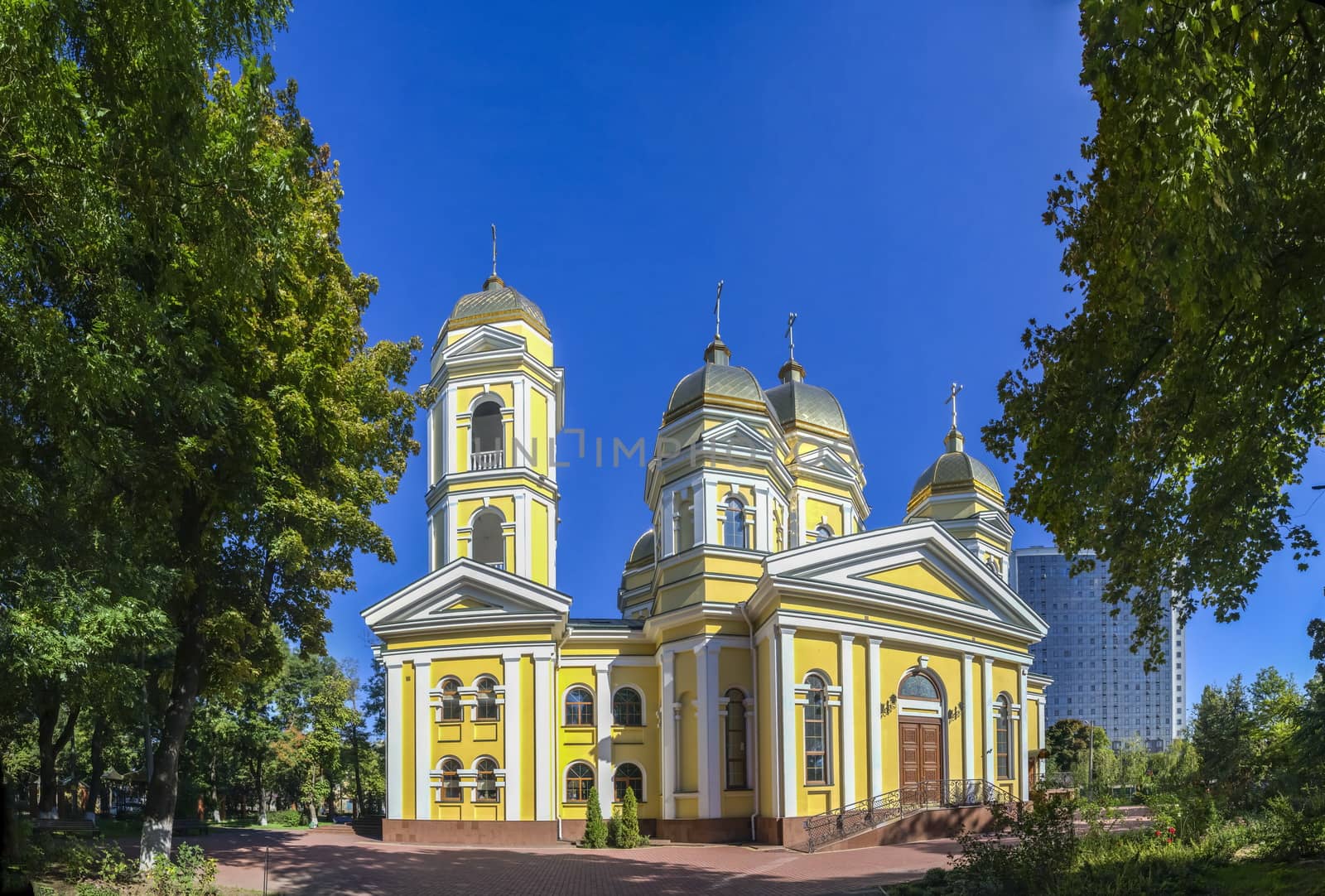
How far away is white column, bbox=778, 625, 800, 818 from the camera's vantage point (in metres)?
22.6

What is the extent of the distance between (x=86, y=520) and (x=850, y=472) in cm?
2682

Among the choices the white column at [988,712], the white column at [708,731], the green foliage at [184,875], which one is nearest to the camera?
the green foliage at [184,875]

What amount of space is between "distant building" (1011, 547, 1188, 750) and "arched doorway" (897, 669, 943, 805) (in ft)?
300

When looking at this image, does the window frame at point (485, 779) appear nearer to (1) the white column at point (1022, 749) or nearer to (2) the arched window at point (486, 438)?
(2) the arched window at point (486, 438)

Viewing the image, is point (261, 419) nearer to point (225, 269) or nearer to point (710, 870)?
point (225, 269)

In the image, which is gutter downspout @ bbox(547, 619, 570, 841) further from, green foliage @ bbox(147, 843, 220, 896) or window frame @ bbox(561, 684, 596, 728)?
green foliage @ bbox(147, 843, 220, 896)

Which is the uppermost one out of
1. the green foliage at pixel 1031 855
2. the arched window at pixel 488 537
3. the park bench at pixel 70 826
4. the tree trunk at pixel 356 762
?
the arched window at pixel 488 537

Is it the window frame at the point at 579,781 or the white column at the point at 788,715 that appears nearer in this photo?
the white column at the point at 788,715

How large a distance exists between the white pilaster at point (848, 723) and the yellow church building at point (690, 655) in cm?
6

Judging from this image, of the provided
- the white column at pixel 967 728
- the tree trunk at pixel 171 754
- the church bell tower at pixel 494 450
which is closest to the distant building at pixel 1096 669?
the white column at pixel 967 728

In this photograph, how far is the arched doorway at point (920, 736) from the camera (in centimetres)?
2458

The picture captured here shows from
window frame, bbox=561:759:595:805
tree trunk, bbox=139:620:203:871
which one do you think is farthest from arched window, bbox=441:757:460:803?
tree trunk, bbox=139:620:203:871

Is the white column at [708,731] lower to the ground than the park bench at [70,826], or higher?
higher

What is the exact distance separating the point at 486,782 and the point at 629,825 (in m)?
4.32
